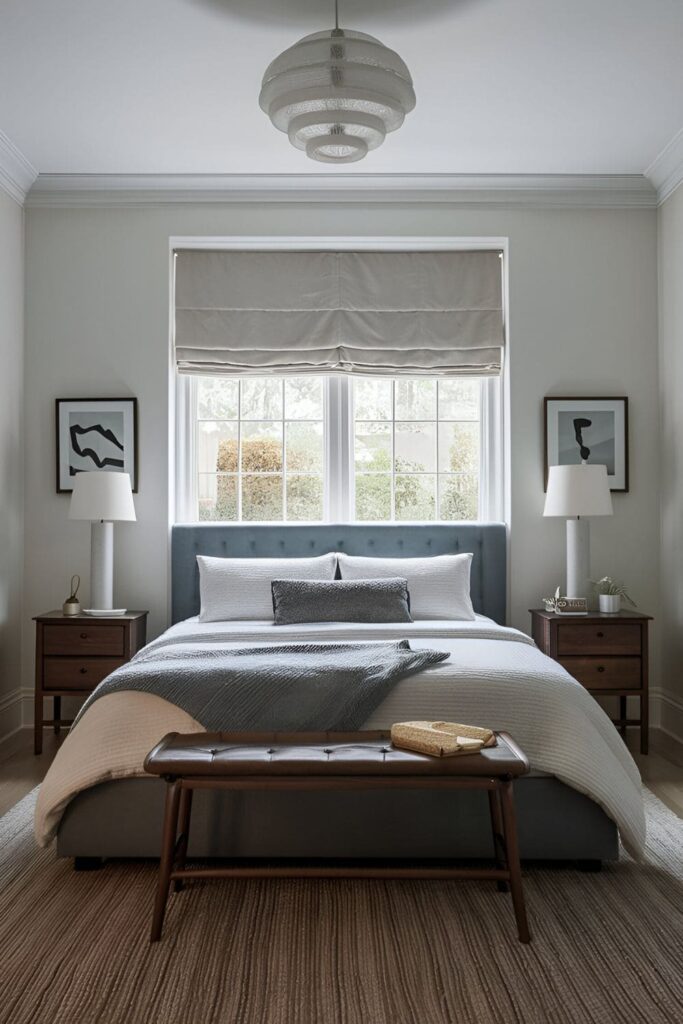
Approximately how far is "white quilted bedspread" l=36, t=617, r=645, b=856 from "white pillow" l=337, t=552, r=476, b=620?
53.3 inches

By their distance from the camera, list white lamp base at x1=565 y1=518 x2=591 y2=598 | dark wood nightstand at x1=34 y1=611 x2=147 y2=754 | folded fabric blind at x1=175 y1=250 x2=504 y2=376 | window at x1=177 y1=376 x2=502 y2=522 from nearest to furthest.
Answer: dark wood nightstand at x1=34 y1=611 x2=147 y2=754
white lamp base at x1=565 y1=518 x2=591 y2=598
folded fabric blind at x1=175 y1=250 x2=504 y2=376
window at x1=177 y1=376 x2=502 y2=522

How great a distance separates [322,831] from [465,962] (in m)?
0.66

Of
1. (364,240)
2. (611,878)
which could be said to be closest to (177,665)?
(611,878)

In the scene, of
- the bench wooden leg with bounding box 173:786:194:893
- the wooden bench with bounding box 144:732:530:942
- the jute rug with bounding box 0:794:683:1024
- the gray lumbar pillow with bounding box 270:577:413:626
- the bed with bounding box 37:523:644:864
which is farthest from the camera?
the gray lumbar pillow with bounding box 270:577:413:626

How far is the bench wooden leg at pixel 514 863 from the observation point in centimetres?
235

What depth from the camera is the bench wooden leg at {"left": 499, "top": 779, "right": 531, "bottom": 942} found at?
2346mm

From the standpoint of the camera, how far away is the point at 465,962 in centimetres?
226

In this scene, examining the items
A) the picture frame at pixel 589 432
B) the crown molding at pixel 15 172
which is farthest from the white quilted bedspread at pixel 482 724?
the crown molding at pixel 15 172

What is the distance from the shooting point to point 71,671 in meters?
4.42

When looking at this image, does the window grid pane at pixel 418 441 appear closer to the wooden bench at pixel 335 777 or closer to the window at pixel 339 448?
the window at pixel 339 448

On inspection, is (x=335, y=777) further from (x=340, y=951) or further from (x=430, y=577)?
(x=430, y=577)

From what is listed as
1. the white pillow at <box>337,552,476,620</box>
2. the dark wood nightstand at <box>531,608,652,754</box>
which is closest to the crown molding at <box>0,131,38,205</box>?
the white pillow at <box>337,552,476,620</box>

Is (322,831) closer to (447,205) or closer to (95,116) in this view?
(95,116)

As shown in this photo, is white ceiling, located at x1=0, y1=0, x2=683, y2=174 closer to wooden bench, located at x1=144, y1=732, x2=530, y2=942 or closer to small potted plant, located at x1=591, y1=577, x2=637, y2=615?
small potted plant, located at x1=591, y1=577, x2=637, y2=615
